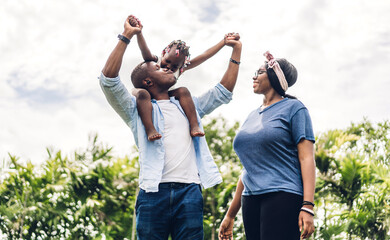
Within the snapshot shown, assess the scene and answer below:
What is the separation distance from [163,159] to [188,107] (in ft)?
1.14

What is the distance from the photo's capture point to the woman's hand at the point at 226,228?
263 cm

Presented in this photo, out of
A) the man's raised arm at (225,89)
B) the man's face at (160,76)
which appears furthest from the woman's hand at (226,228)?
the man's face at (160,76)

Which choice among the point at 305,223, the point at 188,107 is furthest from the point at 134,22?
the point at 305,223

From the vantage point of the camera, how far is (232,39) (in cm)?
259

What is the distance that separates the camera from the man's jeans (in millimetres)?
2105

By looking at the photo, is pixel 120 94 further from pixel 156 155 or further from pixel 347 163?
pixel 347 163

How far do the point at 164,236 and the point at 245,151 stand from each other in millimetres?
646

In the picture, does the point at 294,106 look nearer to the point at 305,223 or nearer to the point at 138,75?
the point at 305,223

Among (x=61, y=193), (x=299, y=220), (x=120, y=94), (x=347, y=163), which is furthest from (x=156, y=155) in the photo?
(x=61, y=193)

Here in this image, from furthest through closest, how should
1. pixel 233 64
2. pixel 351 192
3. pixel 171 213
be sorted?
1. pixel 351 192
2. pixel 233 64
3. pixel 171 213

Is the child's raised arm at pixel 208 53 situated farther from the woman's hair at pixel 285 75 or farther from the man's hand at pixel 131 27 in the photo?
the man's hand at pixel 131 27

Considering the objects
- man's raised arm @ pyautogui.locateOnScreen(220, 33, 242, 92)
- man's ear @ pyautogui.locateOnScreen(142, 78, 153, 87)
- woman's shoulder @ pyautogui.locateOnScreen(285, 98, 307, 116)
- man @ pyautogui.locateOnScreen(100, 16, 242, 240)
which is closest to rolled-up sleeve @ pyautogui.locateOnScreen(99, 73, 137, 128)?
man @ pyautogui.locateOnScreen(100, 16, 242, 240)

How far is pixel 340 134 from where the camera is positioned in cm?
791

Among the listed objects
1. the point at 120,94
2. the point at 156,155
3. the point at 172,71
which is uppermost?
the point at 172,71
